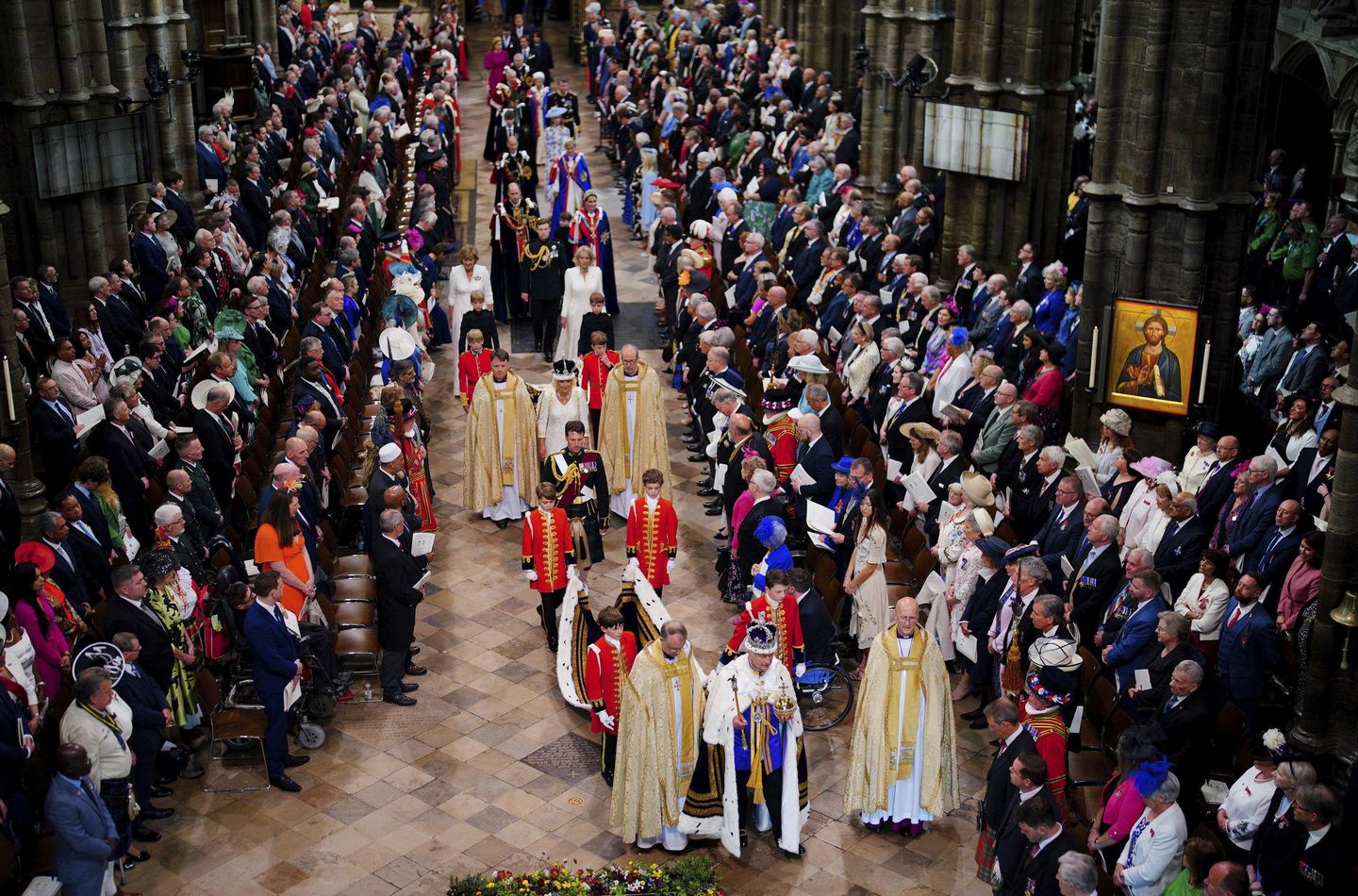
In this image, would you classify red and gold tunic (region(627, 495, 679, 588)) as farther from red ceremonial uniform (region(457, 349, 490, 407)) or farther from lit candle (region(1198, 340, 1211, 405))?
lit candle (region(1198, 340, 1211, 405))

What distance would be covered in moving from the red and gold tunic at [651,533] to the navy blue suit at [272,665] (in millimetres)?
2851

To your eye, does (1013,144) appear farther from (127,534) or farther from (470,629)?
(127,534)

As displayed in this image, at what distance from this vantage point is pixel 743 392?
51.3ft

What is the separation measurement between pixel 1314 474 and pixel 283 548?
25.1 ft

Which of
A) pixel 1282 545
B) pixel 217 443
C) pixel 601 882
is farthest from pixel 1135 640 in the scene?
pixel 217 443

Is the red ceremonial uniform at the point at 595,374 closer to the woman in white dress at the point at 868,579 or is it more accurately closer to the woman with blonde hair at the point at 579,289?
the woman with blonde hair at the point at 579,289

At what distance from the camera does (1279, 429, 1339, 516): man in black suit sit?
12.2m

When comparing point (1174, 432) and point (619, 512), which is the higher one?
point (1174, 432)

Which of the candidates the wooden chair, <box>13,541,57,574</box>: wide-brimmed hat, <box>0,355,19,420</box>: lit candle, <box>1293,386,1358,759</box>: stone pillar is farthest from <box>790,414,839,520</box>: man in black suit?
<box>0,355,19,420</box>: lit candle

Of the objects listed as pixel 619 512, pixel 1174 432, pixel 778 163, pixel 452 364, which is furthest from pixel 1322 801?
pixel 778 163

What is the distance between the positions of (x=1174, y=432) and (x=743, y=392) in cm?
387

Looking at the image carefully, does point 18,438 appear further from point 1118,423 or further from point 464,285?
point 1118,423

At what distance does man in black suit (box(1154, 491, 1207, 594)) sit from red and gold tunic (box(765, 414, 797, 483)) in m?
3.62

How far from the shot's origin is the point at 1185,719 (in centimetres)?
1031
